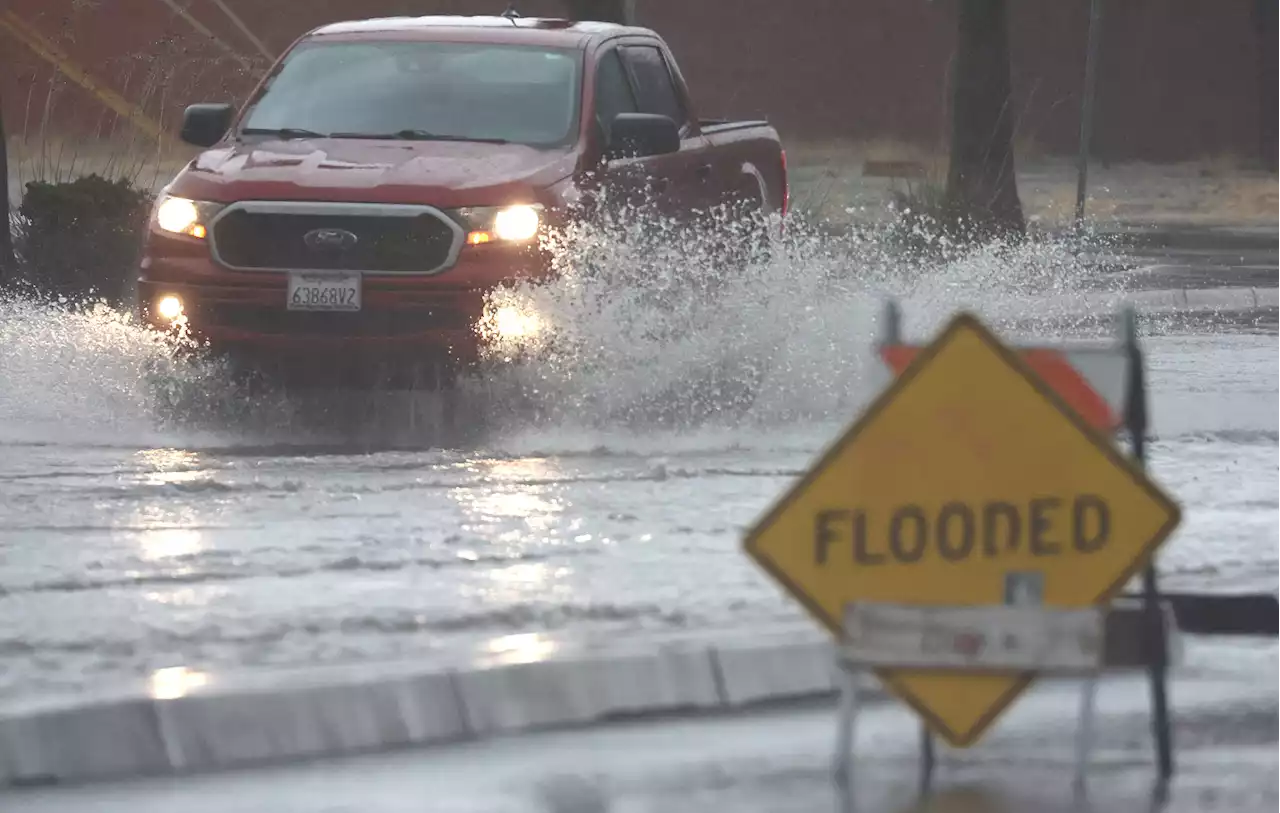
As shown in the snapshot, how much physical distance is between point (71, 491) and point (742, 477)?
2.48 meters

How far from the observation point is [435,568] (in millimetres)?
7965

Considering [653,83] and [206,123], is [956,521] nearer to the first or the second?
[206,123]

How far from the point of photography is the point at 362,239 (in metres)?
11.0

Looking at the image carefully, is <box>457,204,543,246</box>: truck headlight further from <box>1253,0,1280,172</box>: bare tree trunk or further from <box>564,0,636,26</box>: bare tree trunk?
<box>1253,0,1280,172</box>: bare tree trunk

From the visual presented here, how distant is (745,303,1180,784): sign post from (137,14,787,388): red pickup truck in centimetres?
574

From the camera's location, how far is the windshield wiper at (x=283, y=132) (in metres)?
11.9

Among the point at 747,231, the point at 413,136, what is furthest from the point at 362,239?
the point at 747,231

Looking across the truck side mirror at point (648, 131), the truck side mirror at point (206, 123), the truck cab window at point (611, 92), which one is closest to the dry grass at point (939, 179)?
the truck side mirror at point (206, 123)

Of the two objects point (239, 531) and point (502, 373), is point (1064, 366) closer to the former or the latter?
point (239, 531)

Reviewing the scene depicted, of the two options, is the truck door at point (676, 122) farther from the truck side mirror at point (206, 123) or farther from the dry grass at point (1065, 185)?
the dry grass at point (1065, 185)

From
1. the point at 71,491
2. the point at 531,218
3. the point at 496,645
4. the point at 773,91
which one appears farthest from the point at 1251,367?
the point at 773,91

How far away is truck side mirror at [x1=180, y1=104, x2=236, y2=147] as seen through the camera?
12344 mm

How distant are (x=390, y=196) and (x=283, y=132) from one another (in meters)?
1.25

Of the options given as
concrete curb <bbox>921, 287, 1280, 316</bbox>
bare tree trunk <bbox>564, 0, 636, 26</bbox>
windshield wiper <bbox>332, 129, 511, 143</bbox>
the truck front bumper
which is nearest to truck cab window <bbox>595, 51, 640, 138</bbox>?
windshield wiper <bbox>332, 129, 511, 143</bbox>
